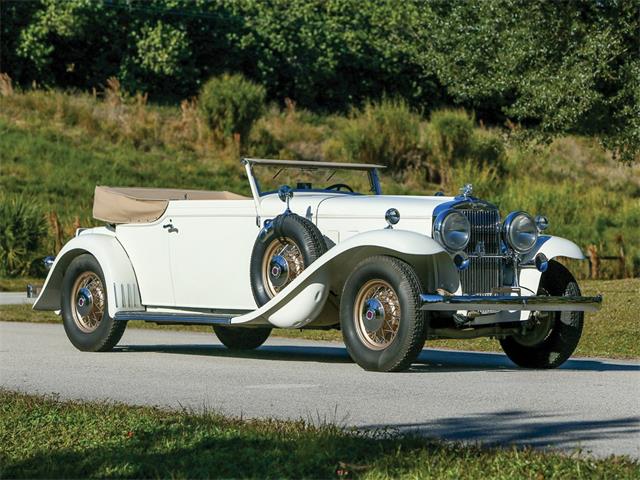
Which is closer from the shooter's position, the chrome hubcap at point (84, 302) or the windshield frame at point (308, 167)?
the windshield frame at point (308, 167)

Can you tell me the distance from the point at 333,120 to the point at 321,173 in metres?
28.3

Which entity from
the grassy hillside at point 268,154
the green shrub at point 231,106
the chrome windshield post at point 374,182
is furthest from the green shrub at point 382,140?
the chrome windshield post at point 374,182

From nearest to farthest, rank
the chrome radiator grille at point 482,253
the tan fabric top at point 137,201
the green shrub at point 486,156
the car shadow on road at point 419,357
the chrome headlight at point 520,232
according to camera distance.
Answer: the chrome radiator grille at point 482,253 → the chrome headlight at point 520,232 → the car shadow on road at point 419,357 → the tan fabric top at point 137,201 → the green shrub at point 486,156

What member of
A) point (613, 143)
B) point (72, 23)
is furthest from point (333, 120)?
point (613, 143)

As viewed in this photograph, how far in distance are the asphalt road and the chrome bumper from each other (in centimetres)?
53

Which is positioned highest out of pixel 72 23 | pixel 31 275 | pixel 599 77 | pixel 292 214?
pixel 72 23

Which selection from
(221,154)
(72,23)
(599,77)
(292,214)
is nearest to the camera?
(292,214)

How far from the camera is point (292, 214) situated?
10.8m

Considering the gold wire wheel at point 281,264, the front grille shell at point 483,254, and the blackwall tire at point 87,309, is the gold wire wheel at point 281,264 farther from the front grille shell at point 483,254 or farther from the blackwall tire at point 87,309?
the blackwall tire at point 87,309

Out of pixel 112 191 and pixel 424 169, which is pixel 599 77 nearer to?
pixel 112 191

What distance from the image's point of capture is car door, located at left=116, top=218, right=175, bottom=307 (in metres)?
12.1

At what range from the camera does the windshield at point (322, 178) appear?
12.3 metres

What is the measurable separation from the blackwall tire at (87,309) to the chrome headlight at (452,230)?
11.5 feet

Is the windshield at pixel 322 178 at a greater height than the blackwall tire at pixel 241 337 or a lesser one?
greater
